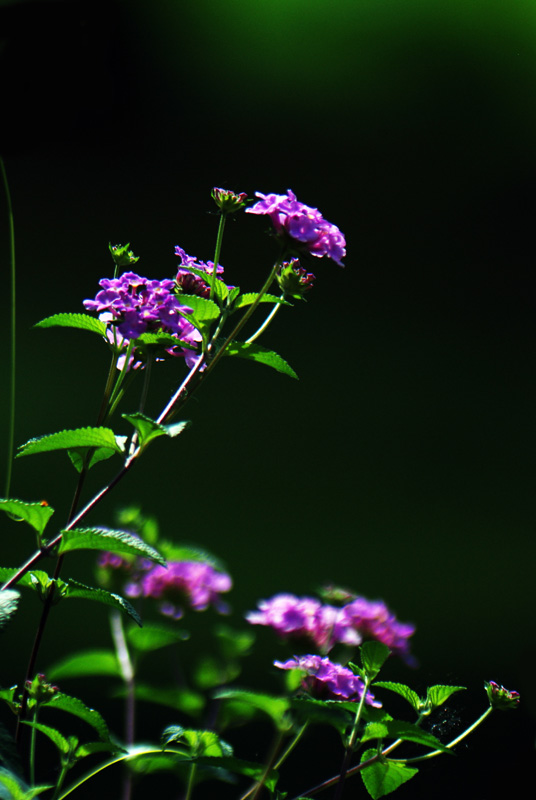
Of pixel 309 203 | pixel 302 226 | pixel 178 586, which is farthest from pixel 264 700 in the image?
pixel 309 203

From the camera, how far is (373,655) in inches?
23.8

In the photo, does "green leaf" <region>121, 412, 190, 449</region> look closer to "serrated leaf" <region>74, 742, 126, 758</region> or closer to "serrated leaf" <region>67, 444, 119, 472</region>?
"serrated leaf" <region>67, 444, 119, 472</region>

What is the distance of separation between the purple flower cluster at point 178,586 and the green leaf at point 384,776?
0.26 m

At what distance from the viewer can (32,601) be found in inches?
57.1

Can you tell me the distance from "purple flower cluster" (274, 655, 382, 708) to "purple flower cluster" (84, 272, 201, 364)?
1.05ft

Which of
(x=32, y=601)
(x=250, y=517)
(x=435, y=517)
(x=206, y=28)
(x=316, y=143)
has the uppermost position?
(x=206, y=28)

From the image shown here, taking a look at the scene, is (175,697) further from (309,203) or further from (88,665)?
(309,203)

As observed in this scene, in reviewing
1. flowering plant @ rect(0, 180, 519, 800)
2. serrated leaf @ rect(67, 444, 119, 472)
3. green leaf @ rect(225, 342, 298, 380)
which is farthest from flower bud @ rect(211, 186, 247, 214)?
serrated leaf @ rect(67, 444, 119, 472)

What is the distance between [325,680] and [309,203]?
1119mm

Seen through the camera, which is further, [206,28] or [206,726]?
[206,28]

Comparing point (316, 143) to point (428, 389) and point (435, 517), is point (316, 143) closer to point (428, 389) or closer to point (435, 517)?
point (428, 389)

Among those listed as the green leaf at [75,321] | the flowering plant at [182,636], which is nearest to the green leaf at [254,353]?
the flowering plant at [182,636]

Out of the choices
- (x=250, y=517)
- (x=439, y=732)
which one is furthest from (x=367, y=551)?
(x=439, y=732)

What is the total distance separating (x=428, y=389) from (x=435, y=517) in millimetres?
267
